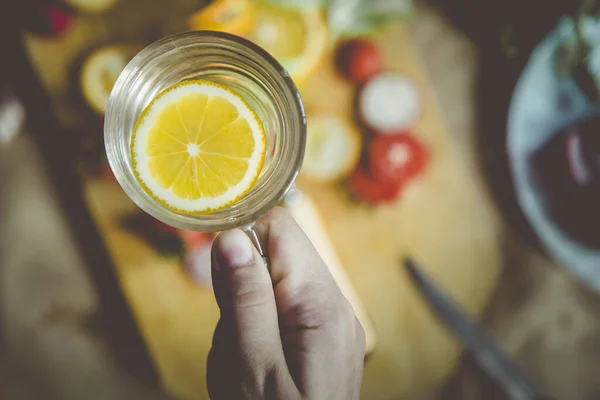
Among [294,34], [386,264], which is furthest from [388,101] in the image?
[386,264]

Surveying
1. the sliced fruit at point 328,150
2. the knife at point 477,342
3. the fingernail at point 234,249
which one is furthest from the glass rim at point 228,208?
the knife at point 477,342

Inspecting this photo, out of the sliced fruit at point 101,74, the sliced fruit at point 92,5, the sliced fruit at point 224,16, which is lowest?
the sliced fruit at point 101,74

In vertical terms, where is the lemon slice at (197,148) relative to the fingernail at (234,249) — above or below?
above

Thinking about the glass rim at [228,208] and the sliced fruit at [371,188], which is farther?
the sliced fruit at [371,188]

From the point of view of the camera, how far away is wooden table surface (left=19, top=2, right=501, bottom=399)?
99 cm

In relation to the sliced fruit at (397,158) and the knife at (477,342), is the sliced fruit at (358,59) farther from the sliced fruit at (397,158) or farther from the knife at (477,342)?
the knife at (477,342)

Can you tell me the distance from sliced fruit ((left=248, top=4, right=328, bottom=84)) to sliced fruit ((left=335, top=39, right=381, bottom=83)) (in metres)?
0.07

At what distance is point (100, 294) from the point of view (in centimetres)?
122

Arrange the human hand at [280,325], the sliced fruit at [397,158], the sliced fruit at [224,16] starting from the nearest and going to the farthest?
the human hand at [280,325] < the sliced fruit at [224,16] < the sliced fruit at [397,158]

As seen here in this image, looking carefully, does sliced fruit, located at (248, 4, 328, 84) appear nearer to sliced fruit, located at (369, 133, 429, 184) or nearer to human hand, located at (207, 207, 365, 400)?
sliced fruit, located at (369, 133, 429, 184)

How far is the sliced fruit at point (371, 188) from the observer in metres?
0.99

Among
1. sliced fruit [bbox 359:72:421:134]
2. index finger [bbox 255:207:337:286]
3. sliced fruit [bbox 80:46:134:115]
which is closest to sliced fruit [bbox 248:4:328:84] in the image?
sliced fruit [bbox 359:72:421:134]

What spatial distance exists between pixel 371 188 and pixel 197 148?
1.67ft

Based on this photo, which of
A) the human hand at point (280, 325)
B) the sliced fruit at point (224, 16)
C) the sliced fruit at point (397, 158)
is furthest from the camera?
the sliced fruit at point (397, 158)
